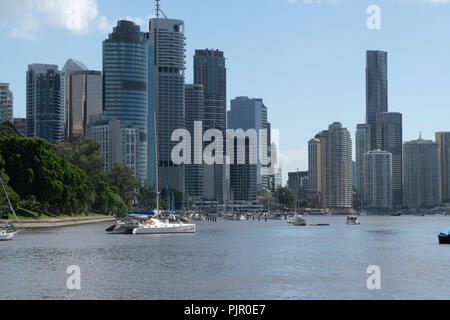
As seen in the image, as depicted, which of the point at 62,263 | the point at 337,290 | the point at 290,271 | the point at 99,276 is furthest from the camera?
the point at 62,263

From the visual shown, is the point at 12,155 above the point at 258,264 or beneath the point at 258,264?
above

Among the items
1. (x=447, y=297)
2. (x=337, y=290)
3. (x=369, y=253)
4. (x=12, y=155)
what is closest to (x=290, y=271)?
(x=337, y=290)

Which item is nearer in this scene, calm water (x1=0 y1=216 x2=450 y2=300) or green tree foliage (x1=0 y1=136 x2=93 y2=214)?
calm water (x1=0 y1=216 x2=450 y2=300)

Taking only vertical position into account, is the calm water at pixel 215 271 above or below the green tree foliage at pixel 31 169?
below

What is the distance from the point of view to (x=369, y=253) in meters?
106

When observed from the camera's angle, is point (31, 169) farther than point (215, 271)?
Yes

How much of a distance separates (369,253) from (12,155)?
301 ft

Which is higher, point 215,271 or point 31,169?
point 31,169

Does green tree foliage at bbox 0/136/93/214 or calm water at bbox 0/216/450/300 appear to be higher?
green tree foliage at bbox 0/136/93/214

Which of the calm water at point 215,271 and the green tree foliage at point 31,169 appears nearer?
the calm water at point 215,271
